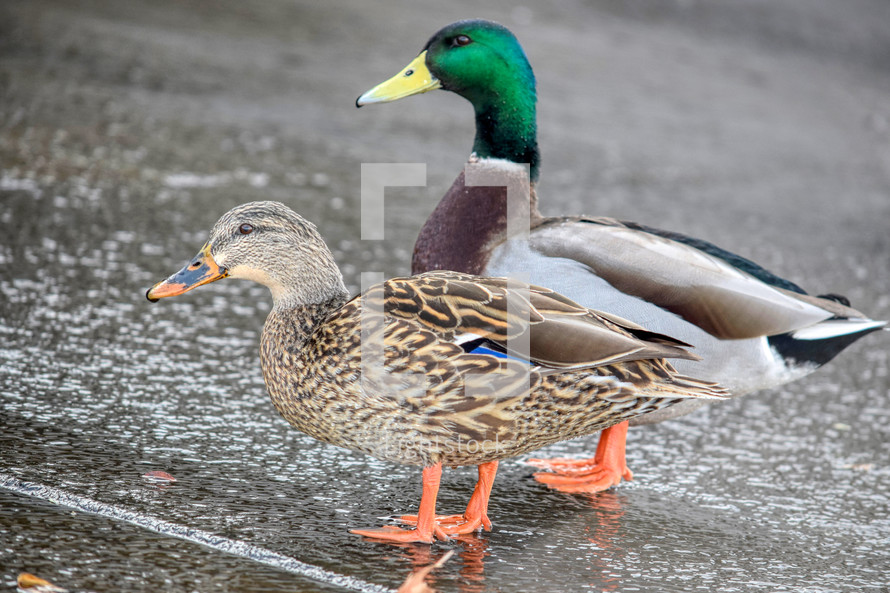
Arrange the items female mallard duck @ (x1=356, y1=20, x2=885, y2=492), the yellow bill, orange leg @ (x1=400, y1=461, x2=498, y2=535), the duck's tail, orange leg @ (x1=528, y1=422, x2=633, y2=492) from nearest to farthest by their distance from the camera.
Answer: orange leg @ (x1=400, y1=461, x2=498, y2=535) < orange leg @ (x1=528, y1=422, x2=633, y2=492) < female mallard duck @ (x1=356, y1=20, x2=885, y2=492) < the duck's tail < the yellow bill

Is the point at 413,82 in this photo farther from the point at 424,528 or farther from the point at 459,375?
the point at 424,528

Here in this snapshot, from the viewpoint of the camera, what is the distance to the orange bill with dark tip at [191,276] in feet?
10.3

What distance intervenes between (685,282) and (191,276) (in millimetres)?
1647

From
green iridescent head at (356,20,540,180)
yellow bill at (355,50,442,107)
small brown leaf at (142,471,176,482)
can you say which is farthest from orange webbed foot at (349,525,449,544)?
yellow bill at (355,50,442,107)

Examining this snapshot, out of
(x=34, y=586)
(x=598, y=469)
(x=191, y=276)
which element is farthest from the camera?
(x=598, y=469)

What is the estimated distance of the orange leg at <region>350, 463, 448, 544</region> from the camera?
2842mm

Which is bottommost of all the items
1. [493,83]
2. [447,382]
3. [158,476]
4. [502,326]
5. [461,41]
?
[158,476]

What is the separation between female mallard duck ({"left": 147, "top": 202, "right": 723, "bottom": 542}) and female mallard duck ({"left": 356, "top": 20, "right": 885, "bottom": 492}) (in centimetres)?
55

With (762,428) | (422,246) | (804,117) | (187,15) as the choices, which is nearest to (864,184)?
(804,117)

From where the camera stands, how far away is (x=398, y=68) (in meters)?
8.42

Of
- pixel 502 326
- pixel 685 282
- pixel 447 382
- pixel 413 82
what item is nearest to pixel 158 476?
pixel 447 382

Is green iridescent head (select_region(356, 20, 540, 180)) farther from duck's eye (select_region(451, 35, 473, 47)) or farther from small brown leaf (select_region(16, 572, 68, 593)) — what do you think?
small brown leaf (select_region(16, 572, 68, 593))

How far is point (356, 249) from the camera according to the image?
5.34 meters

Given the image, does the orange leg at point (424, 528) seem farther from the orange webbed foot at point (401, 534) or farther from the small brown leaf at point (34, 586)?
the small brown leaf at point (34, 586)
